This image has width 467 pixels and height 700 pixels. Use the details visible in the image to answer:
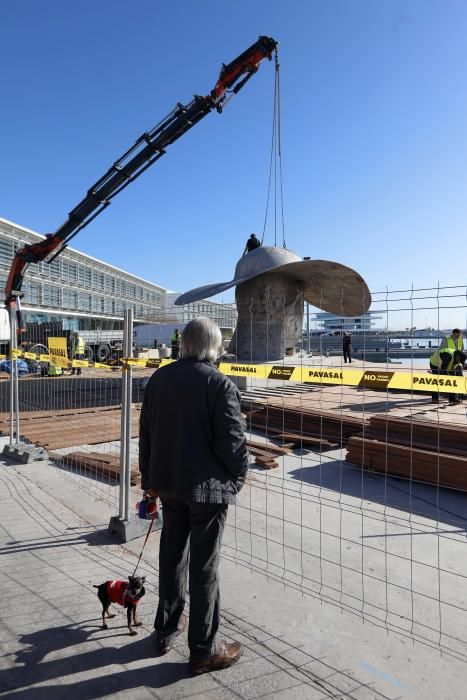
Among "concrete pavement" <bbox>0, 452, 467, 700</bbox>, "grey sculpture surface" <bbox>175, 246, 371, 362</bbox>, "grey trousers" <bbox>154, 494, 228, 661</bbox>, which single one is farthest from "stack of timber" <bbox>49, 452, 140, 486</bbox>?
"grey sculpture surface" <bbox>175, 246, 371, 362</bbox>

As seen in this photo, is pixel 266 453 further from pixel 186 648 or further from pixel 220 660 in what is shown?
pixel 220 660

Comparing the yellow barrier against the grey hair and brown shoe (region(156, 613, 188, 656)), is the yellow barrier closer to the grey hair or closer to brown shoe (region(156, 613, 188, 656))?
the grey hair

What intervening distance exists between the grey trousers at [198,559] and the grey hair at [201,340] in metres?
0.77

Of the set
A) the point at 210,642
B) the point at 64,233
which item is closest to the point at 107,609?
the point at 210,642

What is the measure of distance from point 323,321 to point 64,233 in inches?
657

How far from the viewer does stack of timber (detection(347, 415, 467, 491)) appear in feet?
17.0

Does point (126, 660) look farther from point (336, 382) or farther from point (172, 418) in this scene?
point (336, 382)

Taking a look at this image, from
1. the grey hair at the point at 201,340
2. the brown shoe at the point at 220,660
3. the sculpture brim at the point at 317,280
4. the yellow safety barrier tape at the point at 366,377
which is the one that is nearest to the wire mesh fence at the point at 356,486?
the yellow safety barrier tape at the point at 366,377

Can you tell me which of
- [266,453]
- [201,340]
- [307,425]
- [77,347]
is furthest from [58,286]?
[201,340]

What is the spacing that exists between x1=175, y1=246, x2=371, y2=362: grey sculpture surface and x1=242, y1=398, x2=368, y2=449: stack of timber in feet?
19.2

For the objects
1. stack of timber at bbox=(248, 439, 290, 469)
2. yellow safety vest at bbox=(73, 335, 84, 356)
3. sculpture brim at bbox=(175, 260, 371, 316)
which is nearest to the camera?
stack of timber at bbox=(248, 439, 290, 469)

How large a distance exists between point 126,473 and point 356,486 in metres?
3.20

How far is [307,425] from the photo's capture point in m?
8.08

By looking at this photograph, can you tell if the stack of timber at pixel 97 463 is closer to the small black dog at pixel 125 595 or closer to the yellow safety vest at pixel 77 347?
the small black dog at pixel 125 595
